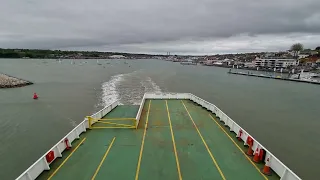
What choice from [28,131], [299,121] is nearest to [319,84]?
[299,121]

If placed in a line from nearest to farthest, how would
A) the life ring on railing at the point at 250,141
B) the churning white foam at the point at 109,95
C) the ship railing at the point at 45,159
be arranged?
the ship railing at the point at 45,159, the life ring on railing at the point at 250,141, the churning white foam at the point at 109,95

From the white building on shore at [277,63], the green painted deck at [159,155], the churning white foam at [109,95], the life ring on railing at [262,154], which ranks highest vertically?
the white building on shore at [277,63]

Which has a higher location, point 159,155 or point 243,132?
Result: point 243,132

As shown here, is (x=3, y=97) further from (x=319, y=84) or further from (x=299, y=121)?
(x=319, y=84)

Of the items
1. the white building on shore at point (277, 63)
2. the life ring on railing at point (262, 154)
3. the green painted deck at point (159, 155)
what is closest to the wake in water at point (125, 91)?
the green painted deck at point (159, 155)

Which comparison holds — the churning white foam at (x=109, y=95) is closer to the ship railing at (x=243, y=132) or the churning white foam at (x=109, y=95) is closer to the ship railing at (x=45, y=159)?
the ship railing at (x=243, y=132)

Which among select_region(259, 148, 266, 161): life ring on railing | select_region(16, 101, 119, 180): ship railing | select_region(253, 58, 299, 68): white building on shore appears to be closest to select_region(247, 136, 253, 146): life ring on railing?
select_region(259, 148, 266, 161): life ring on railing

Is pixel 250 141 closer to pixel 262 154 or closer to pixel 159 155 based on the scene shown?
pixel 262 154

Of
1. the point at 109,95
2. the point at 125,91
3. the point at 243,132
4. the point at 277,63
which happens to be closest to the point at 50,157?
the point at 243,132

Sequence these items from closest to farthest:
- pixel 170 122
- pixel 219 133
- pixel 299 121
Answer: pixel 219 133
pixel 170 122
pixel 299 121
